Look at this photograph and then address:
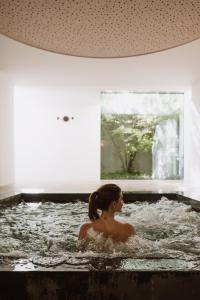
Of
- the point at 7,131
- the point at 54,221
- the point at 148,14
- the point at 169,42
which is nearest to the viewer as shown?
Answer: the point at 148,14

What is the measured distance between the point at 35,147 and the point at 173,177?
442cm

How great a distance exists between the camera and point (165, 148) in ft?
37.8

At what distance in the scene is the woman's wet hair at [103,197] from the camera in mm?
2457

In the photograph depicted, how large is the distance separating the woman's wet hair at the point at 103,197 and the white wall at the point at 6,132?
6.65 metres

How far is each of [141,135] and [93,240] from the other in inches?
363

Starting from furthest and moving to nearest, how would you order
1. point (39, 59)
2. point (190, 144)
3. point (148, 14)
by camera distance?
point (190, 144) → point (39, 59) → point (148, 14)

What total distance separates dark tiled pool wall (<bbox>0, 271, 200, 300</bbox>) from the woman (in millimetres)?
855

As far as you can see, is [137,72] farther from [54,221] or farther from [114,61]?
[54,221]

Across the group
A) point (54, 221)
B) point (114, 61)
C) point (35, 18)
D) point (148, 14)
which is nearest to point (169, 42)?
point (148, 14)

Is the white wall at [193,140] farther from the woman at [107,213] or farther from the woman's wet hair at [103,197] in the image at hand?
the woman's wet hair at [103,197]

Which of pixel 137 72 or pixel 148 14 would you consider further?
pixel 137 72

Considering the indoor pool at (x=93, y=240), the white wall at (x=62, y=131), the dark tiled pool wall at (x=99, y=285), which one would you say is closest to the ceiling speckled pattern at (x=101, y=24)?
the indoor pool at (x=93, y=240)

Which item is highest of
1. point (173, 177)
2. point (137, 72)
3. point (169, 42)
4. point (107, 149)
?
point (137, 72)

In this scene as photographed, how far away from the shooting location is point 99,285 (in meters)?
1.65
